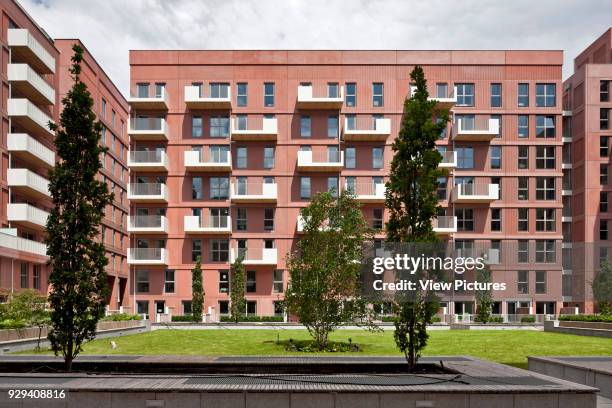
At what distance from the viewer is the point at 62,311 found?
591 inches

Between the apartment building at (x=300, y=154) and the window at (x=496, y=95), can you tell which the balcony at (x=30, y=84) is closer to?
the apartment building at (x=300, y=154)

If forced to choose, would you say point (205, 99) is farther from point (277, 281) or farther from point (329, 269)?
point (329, 269)

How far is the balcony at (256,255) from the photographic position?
55.0 m

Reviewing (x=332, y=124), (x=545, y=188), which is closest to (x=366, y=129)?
(x=332, y=124)

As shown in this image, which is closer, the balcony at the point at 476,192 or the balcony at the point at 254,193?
the balcony at the point at 254,193

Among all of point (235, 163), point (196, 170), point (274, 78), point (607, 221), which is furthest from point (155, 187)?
point (607, 221)

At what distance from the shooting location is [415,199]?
15.4 meters

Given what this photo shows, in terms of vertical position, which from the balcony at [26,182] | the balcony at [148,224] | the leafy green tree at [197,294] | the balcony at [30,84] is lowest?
the leafy green tree at [197,294]

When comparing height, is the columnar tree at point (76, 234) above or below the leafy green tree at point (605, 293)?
above

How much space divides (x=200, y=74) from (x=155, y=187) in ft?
37.5

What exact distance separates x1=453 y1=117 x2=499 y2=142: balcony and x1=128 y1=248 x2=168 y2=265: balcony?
96.5ft

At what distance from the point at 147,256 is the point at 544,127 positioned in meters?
39.3

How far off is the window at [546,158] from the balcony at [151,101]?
3560 cm

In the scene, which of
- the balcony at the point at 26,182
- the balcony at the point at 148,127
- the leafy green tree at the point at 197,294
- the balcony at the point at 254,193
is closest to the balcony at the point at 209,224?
the balcony at the point at 254,193
